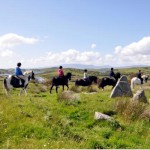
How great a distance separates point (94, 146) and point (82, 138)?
1.05m

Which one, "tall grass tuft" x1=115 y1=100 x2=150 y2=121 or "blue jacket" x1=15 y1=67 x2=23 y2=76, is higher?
"blue jacket" x1=15 y1=67 x2=23 y2=76

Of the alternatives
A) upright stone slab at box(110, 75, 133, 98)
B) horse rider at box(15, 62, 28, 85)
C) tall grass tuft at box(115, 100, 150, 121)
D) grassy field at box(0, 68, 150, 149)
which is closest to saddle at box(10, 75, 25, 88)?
horse rider at box(15, 62, 28, 85)

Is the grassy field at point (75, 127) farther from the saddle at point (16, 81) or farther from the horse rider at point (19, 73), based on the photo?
the horse rider at point (19, 73)

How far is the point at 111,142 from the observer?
45.6 ft

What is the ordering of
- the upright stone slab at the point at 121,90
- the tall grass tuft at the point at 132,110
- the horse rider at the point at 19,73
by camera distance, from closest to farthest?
the tall grass tuft at the point at 132,110
the upright stone slab at the point at 121,90
the horse rider at the point at 19,73

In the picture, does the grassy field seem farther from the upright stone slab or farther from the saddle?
the saddle

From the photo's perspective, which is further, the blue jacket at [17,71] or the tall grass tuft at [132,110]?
Answer: the blue jacket at [17,71]

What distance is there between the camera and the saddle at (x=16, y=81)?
29.5 metres

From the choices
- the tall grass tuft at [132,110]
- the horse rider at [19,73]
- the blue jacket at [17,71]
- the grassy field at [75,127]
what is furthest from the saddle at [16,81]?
the tall grass tuft at [132,110]

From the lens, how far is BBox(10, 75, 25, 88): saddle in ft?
96.9

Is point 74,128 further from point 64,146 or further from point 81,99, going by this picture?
point 81,99

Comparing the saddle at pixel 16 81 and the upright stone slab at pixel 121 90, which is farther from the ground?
the saddle at pixel 16 81

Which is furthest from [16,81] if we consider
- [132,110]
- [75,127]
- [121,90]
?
[75,127]

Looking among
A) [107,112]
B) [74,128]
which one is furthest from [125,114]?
[74,128]
